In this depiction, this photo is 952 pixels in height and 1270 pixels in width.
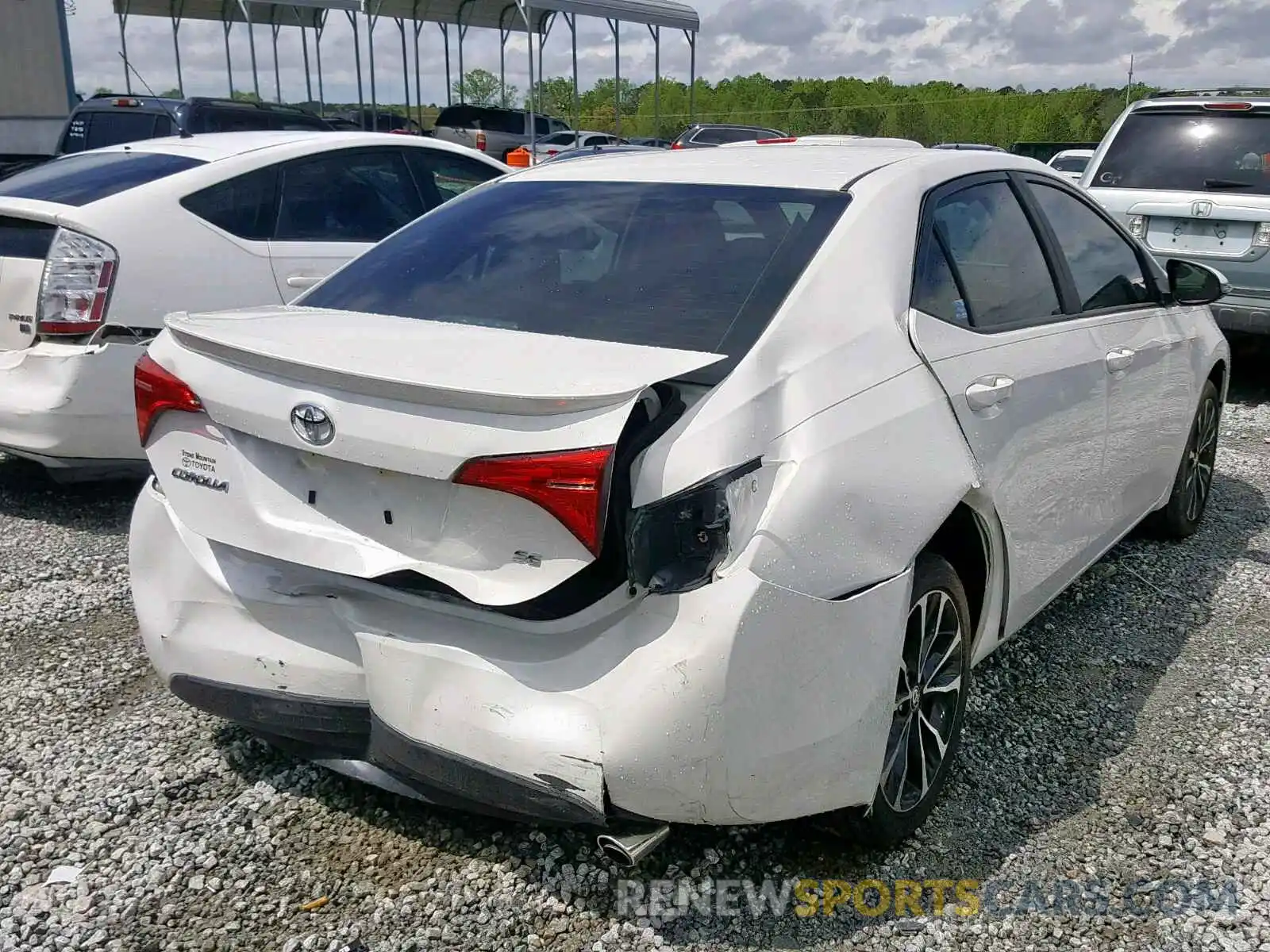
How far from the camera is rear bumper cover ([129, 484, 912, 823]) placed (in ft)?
6.95

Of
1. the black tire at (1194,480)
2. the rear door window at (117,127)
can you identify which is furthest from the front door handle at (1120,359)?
the rear door window at (117,127)

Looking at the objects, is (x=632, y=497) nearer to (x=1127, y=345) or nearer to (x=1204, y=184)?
(x=1127, y=345)

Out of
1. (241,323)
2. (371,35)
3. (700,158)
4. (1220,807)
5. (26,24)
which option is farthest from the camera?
(371,35)

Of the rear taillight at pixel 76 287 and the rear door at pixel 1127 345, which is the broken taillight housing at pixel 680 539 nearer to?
the rear door at pixel 1127 345

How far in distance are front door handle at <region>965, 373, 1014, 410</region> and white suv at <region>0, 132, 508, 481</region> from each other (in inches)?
132

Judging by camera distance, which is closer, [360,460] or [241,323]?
[360,460]

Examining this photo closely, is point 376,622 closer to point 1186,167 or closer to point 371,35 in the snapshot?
point 1186,167

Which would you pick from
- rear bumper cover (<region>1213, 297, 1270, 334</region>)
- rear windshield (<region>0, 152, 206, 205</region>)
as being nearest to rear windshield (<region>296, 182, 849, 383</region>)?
rear windshield (<region>0, 152, 206, 205</region>)

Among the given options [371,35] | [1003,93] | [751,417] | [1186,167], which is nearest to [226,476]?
[751,417]

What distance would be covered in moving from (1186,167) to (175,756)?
23.7 ft

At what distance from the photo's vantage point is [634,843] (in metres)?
2.23

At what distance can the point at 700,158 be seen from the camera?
3.33 meters

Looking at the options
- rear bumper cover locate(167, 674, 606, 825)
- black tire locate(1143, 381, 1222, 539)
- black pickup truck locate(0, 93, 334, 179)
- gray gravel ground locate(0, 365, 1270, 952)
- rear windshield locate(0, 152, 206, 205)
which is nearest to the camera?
rear bumper cover locate(167, 674, 606, 825)

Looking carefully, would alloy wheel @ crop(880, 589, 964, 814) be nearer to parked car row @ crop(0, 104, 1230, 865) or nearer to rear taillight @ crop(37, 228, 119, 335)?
parked car row @ crop(0, 104, 1230, 865)
